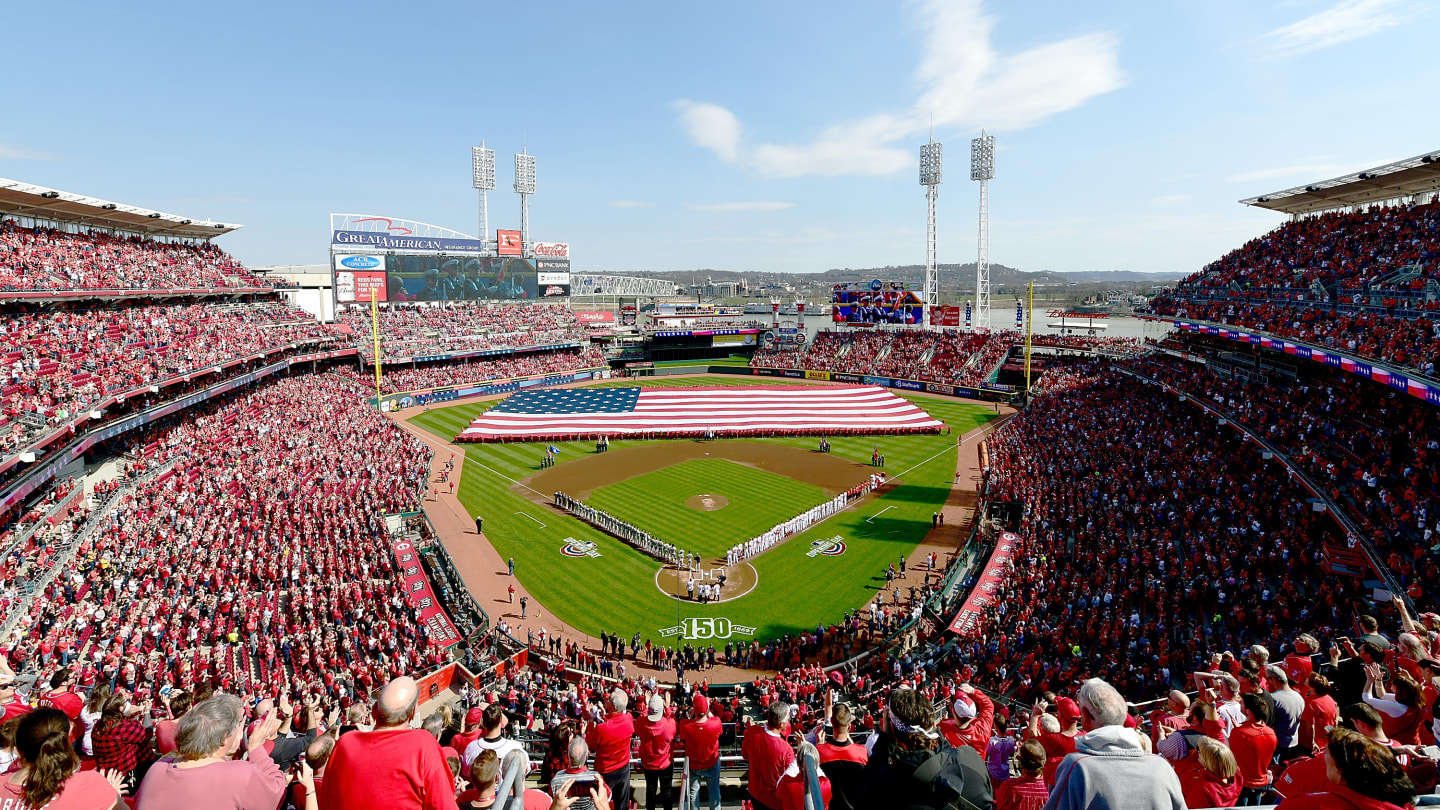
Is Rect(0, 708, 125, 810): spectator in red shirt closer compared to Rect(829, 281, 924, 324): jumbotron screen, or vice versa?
Rect(0, 708, 125, 810): spectator in red shirt

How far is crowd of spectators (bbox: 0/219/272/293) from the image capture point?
117ft

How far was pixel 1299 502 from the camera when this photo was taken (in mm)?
23297

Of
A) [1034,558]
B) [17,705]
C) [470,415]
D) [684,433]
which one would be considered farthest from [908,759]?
[470,415]

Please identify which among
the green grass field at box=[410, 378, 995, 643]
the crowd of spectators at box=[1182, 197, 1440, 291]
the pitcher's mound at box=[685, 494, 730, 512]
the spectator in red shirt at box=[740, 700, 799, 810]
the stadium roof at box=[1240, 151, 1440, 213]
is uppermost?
the stadium roof at box=[1240, 151, 1440, 213]

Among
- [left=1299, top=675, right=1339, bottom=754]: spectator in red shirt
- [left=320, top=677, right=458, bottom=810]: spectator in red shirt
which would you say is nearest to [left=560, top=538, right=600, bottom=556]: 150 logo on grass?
[left=1299, top=675, right=1339, bottom=754]: spectator in red shirt

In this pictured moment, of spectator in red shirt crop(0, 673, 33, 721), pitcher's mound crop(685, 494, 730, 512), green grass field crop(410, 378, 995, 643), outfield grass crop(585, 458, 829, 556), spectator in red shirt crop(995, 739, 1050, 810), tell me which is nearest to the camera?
spectator in red shirt crop(995, 739, 1050, 810)

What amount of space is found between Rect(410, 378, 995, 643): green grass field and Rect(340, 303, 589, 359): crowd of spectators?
29.6 metres

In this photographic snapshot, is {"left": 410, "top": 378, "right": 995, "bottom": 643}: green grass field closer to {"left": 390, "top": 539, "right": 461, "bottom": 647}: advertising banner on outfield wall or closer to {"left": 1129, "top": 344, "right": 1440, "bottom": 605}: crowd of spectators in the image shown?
{"left": 390, "top": 539, "right": 461, "bottom": 647}: advertising banner on outfield wall

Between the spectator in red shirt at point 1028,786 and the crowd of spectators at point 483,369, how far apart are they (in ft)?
206

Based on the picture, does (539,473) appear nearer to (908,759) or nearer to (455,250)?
(908,759)

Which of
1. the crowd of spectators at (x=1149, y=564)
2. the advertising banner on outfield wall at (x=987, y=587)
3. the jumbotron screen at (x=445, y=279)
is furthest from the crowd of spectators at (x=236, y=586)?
the jumbotron screen at (x=445, y=279)

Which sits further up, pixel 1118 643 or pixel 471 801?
pixel 471 801

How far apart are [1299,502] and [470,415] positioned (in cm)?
4970

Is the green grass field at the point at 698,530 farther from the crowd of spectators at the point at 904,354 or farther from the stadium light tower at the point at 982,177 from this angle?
the stadium light tower at the point at 982,177
